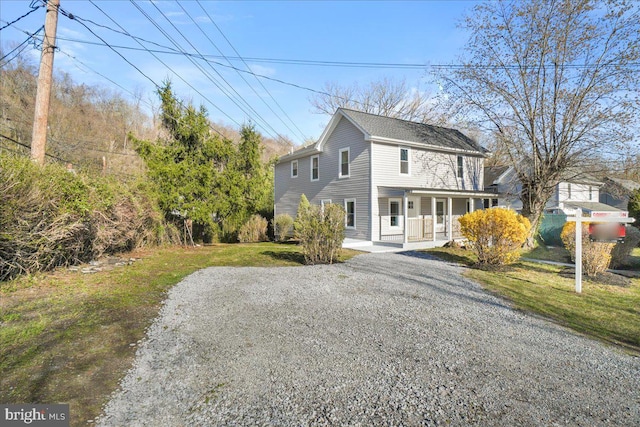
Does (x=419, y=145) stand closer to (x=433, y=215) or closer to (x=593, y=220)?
(x=433, y=215)

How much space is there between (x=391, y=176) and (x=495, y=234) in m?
7.25

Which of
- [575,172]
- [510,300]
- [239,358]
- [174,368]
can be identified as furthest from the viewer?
[575,172]

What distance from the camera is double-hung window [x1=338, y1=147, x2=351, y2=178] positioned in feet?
53.8

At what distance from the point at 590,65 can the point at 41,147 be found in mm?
18975

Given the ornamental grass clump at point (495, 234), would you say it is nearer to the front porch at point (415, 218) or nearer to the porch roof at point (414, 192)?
the front porch at point (415, 218)

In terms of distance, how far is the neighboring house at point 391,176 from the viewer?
15.2m

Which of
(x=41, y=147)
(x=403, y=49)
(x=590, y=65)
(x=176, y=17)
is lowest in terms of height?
(x=41, y=147)

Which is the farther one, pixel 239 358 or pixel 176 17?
pixel 176 17

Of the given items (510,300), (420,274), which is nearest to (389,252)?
(420,274)

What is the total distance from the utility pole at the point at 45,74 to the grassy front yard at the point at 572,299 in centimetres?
1173

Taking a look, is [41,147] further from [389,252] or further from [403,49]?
[403,49]

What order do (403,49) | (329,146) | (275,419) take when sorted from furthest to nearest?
(329,146) → (403,49) → (275,419)

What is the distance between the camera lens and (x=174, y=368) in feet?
10.9

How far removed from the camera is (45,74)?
8.45 metres
